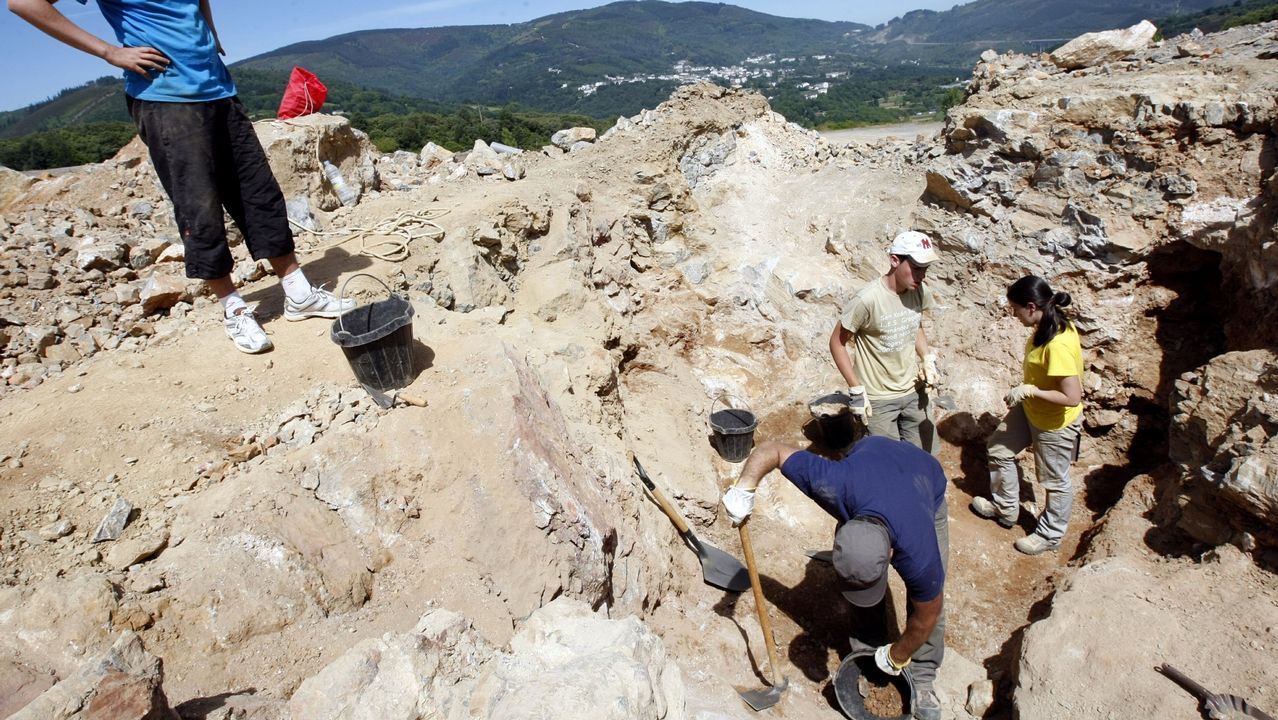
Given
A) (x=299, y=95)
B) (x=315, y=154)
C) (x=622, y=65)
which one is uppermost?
(x=622, y=65)

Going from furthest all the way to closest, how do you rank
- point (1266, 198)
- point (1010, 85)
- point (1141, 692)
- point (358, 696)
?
point (1010, 85) < point (1266, 198) < point (1141, 692) < point (358, 696)

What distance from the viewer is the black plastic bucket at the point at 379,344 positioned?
3.18 metres

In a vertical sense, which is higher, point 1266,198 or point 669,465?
point 1266,198

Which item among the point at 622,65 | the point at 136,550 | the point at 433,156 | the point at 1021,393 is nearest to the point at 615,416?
the point at 1021,393

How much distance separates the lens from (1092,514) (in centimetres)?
505

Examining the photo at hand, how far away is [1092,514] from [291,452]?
5976mm

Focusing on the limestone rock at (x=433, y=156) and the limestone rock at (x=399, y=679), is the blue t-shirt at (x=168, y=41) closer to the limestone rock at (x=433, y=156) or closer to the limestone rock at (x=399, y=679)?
the limestone rock at (x=399, y=679)

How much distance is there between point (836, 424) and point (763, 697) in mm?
3119

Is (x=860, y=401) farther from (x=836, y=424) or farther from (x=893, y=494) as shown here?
(x=836, y=424)

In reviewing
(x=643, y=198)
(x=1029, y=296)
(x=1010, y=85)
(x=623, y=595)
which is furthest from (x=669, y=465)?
(x=1010, y=85)

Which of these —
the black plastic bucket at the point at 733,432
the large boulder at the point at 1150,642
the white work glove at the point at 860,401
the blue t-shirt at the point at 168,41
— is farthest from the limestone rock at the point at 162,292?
the large boulder at the point at 1150,642

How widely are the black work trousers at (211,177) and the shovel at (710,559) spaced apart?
2823 mm

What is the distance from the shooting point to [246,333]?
140 inches

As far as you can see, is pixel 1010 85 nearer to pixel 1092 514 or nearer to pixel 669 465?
pixel 1092 514
